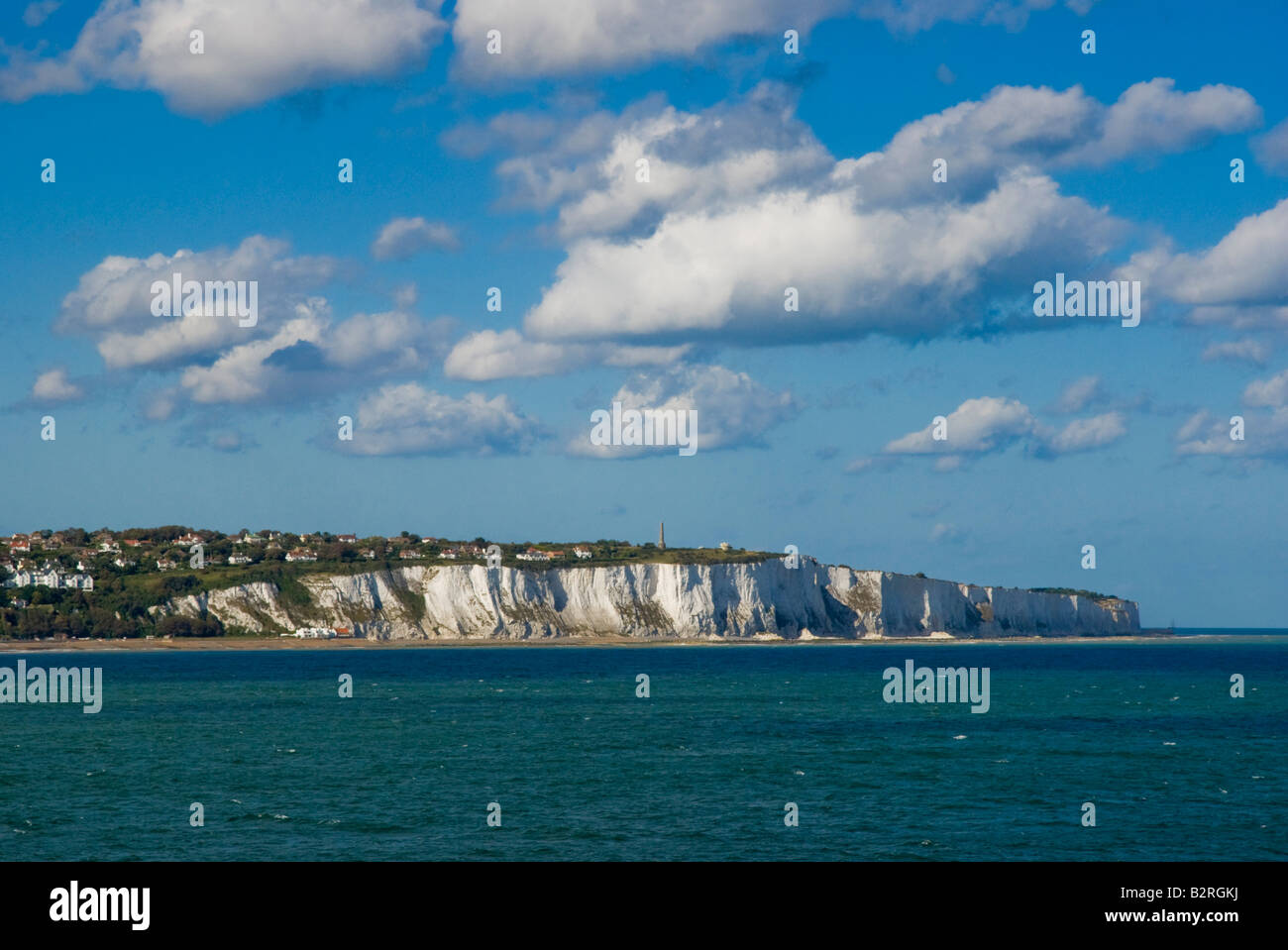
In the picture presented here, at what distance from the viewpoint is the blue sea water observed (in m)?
37.5

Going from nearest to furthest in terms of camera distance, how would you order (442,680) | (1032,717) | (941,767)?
(941,767) → (1032,717) → (442,680)

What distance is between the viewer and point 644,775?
170 ft

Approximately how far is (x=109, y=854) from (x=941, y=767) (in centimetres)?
3387

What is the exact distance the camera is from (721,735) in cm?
6775

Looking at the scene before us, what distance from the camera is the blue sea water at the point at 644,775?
37.5 metres

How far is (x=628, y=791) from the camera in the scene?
155ft

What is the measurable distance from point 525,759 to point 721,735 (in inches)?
556
